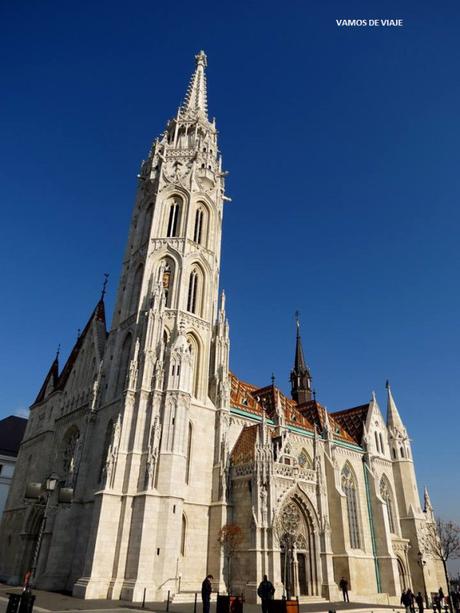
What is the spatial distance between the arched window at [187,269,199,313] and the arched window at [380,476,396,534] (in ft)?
79.8

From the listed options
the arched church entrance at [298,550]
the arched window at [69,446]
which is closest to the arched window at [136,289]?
the arched window at [69,446]

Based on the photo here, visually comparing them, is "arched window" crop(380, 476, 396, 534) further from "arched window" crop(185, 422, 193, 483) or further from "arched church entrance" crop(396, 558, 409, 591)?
"arched window" crop(185, 422, 193, 483)

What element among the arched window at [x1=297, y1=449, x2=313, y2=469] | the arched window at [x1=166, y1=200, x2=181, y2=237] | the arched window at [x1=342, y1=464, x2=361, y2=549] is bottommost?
the arched window at [x1=342, y1=464, x2=361, y2=549]

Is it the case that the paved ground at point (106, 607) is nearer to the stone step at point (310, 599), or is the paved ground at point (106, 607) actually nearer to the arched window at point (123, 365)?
the stone step at point (310, 599)

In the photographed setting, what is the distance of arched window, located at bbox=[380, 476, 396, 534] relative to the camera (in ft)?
128

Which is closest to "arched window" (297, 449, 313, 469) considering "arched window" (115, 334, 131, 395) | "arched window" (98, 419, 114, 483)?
"arched window" (98, 419, 114, 483)

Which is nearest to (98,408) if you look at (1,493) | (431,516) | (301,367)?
(1,493)

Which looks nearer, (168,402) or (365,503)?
(168,402)

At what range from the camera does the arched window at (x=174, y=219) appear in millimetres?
34312

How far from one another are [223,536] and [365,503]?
17280mm

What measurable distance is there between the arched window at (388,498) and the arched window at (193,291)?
24327mm

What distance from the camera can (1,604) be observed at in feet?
55.3

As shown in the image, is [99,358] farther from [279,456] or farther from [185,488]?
[279,456]

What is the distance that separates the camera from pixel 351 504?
3588cm
